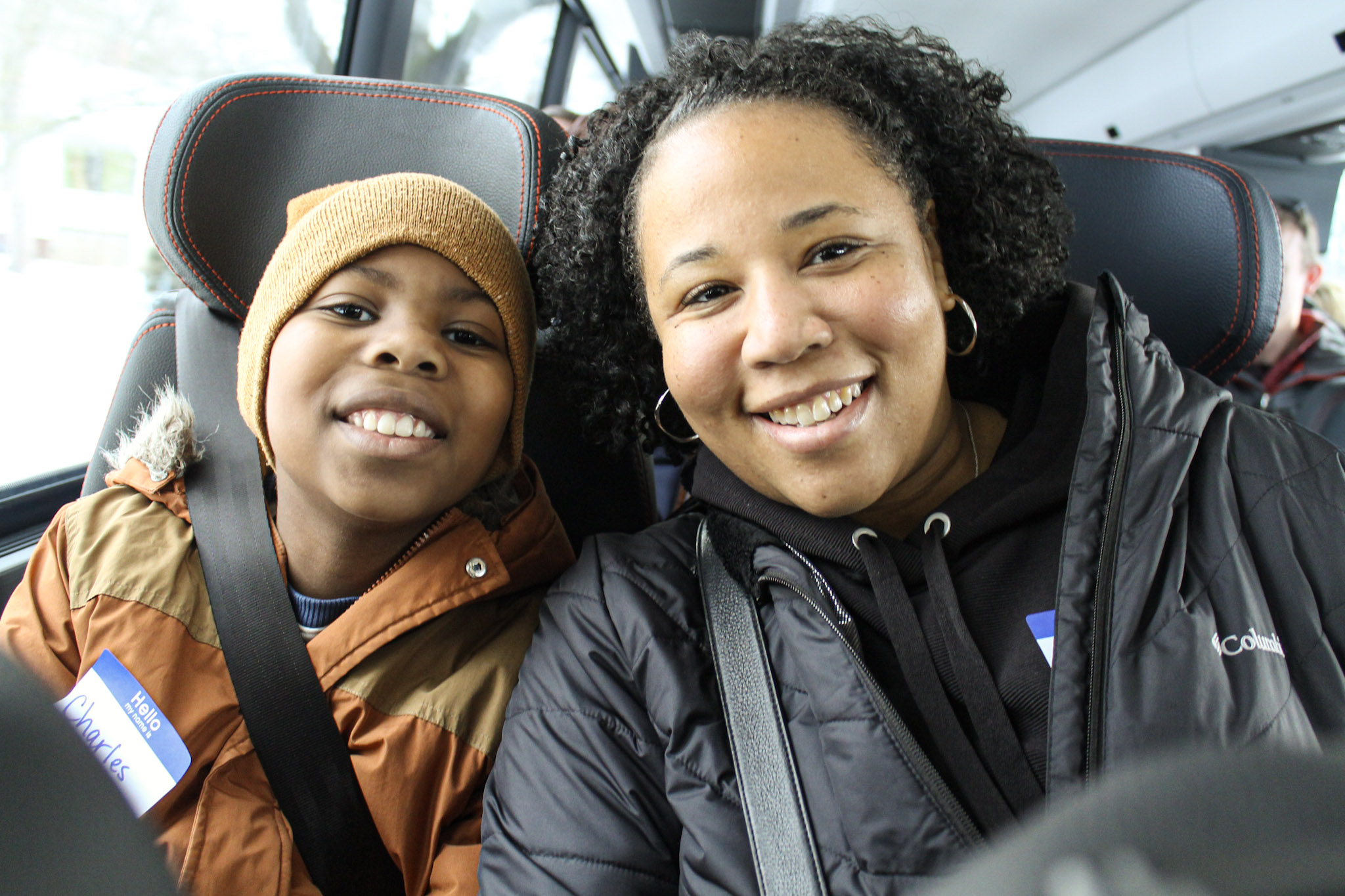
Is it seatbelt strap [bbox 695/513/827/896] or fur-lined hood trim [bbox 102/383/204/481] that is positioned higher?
fur-lined hood trim [bbox 102/383/204/481]

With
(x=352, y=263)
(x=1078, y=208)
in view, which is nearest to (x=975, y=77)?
(x=1078, y=208)

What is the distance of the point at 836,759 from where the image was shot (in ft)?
3.08

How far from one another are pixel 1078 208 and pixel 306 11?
7.78 feet

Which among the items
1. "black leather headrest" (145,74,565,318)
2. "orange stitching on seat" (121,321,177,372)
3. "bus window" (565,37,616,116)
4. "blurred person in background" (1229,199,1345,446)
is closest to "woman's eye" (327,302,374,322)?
"black leather headrest" (145,74,565,318)

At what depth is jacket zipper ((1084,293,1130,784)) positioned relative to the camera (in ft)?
2.87

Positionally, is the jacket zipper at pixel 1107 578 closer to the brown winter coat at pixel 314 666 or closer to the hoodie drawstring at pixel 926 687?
the hoodie drawstring at pixel 926 687

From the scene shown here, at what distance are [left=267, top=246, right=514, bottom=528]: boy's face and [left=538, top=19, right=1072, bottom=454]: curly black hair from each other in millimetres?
208

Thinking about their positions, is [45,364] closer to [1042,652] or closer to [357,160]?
[357,160]

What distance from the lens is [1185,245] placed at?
4.84ft

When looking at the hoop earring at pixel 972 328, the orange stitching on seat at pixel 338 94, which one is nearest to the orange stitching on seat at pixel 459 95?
the orange stitching on seat at pixel 338 94

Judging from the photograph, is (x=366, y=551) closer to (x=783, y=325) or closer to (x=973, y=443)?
(x=783, y=325)

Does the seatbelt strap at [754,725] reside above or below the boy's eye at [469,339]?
below

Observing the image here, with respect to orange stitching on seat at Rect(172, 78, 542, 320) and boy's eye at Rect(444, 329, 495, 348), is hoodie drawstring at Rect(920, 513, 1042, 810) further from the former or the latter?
orange stitching on seat at Rect(172, 78, 542, 320)

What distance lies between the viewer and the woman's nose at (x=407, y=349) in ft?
3.99
